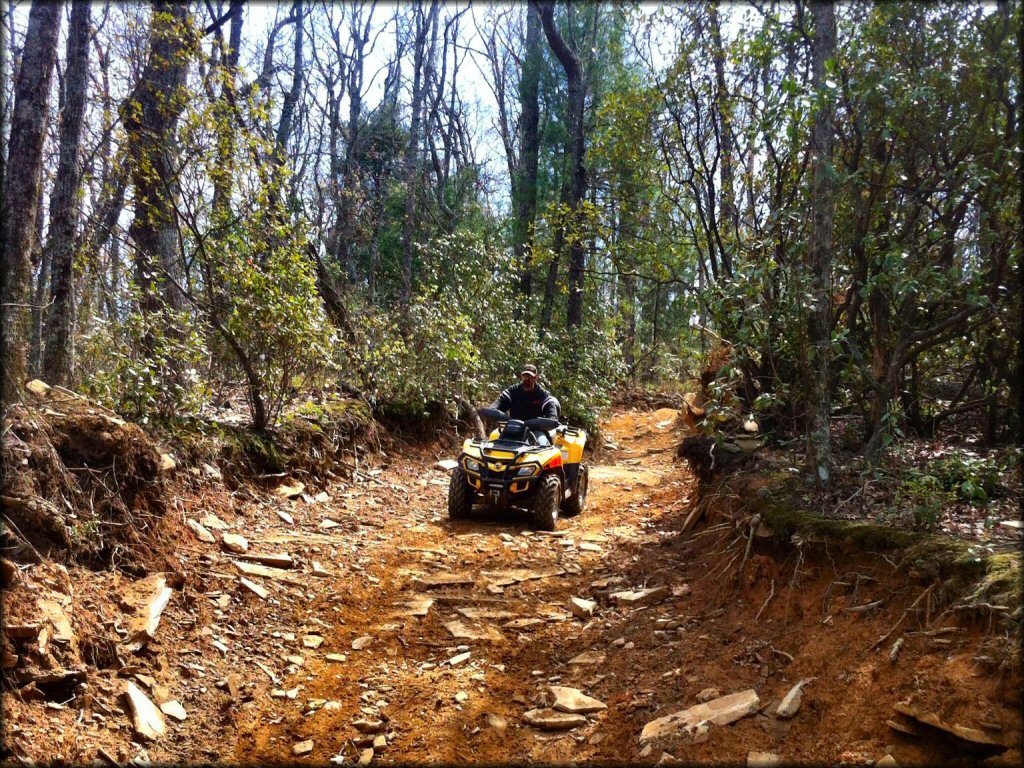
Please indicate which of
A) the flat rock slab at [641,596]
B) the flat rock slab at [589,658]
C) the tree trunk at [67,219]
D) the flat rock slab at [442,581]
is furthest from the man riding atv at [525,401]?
the tree trunk at [67,219]

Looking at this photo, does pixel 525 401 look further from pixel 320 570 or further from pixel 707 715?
pixel 707 715

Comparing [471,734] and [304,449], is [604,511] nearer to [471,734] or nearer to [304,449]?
[304,449]

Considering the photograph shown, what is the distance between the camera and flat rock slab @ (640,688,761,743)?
10.6ft

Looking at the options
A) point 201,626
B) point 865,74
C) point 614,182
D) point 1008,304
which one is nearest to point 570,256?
point 614,182

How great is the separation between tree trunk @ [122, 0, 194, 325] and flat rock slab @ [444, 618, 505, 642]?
430 centimetres

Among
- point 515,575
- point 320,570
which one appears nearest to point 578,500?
point 515,575

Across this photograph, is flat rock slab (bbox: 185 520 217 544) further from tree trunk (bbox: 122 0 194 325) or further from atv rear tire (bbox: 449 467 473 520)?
atv rear tire (bbox: 449 467 473 520)

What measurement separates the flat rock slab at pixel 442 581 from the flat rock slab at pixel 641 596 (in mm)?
1251

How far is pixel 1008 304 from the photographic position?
4.34 m

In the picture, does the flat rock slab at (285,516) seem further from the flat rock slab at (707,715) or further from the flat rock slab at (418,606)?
the flat rock slab at (707,715)

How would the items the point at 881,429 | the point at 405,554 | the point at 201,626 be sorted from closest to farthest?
the point at 201,626, the point at 881,429, the point at 405,554

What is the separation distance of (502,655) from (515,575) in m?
1.50

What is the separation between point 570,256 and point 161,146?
453 inches

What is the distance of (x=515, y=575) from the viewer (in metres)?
5.90
